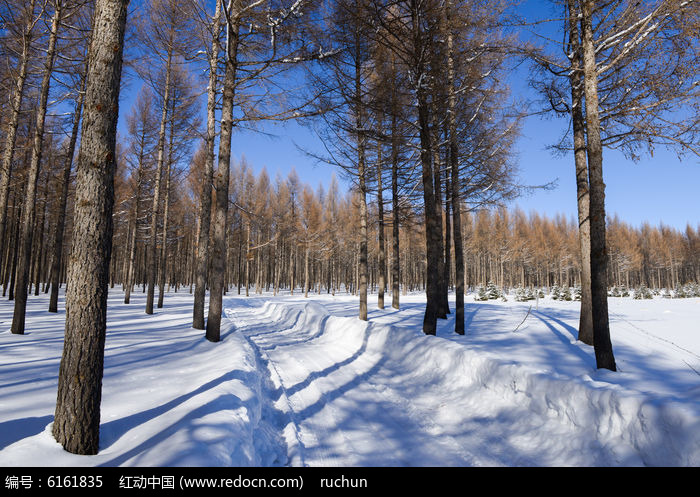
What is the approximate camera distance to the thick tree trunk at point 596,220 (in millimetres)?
6016

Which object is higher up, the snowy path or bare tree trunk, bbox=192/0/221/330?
bare tree trunk, bbox=192/0/221/330

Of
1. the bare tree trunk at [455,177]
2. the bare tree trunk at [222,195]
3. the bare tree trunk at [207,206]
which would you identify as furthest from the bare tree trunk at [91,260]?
the bare tree trunk at [455,177]

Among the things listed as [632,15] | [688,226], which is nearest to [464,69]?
[632,15]

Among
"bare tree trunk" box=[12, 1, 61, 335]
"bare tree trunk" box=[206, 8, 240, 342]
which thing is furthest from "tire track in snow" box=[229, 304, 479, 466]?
"bare tree trunk" box=[12, 1, 61, 335]

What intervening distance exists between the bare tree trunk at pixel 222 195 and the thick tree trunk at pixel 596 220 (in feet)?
27.1

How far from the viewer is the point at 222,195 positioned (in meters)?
8.84

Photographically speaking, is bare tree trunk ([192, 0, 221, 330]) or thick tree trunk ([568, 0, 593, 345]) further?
bare tree trunk ([192, 0, 221, 330])

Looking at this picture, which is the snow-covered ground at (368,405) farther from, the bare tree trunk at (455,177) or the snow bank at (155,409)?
the bare tree trunk at (455,177)

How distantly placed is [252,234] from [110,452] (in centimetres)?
3525

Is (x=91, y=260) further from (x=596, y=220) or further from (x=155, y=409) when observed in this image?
(x=596, y=220)

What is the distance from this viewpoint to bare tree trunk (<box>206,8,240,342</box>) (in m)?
8.76

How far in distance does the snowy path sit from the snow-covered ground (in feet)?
0.06

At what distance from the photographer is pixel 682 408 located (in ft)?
10.1

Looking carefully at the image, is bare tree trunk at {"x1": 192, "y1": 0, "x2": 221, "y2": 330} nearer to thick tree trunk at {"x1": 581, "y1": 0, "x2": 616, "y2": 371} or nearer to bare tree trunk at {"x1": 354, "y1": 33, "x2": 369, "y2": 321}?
bare tree trunk at {"x1": 354, "y1": 33, "x2": 369, "y2": 321}
